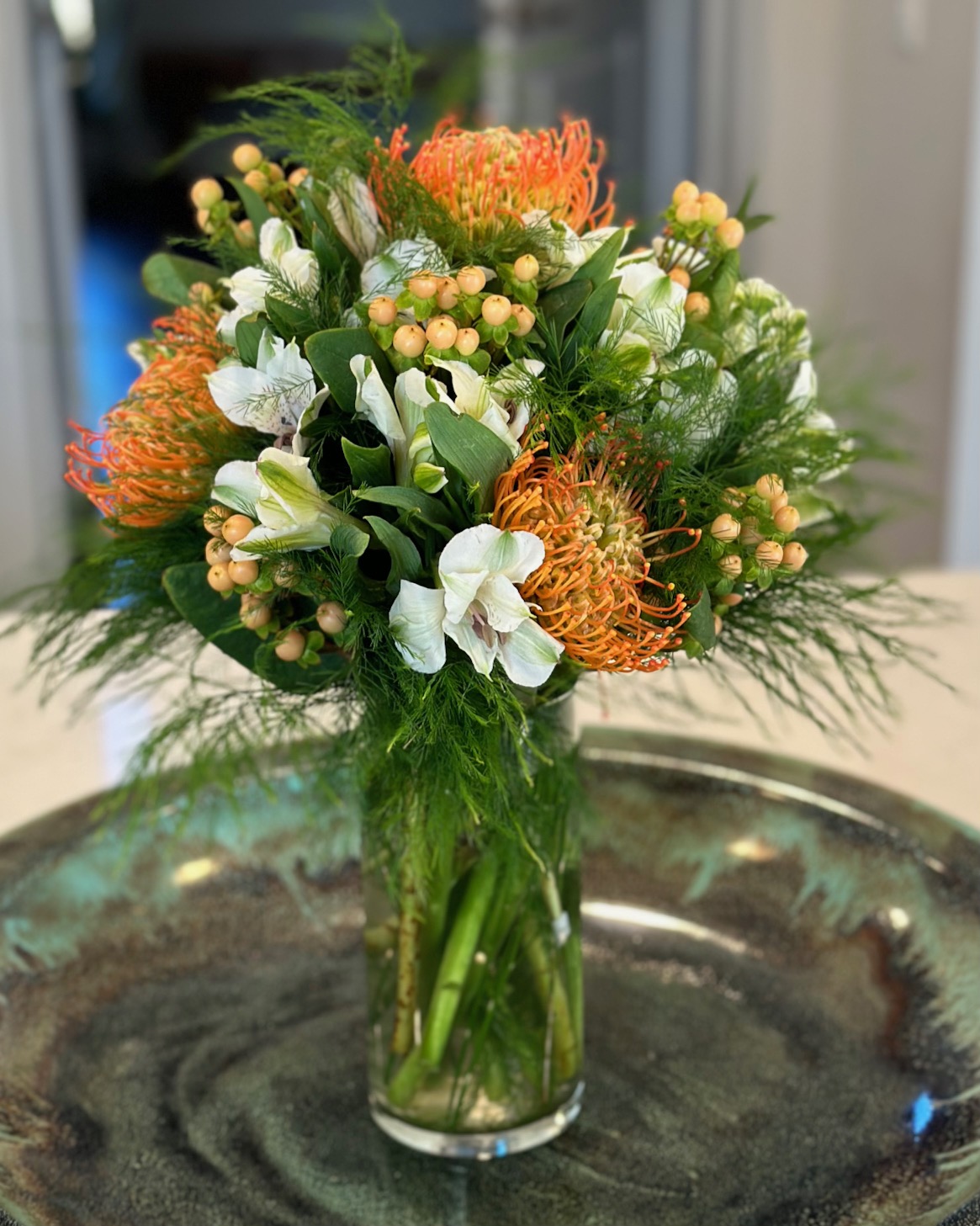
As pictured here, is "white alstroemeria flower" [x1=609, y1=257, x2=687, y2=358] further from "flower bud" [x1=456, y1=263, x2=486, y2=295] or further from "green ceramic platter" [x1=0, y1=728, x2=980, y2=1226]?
"green ceramic platter" [x1=0, y1=728, x2=980, y2=1226]

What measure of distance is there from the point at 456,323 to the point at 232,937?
38 centimetres

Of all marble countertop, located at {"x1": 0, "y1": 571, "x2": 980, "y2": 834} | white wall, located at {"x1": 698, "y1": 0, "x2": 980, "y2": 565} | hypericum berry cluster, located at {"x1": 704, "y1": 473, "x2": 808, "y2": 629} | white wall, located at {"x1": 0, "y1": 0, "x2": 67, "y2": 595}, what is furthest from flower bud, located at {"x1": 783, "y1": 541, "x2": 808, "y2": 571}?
white wall, located at {"x1": 0, "y1": 0, "x2": 67, "y2": 595}

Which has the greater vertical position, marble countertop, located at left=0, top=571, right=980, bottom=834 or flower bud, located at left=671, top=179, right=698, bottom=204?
flower bud, located at left=671, top=179, right=698, bottom=204

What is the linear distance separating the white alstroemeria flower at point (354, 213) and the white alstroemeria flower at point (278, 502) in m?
0.09

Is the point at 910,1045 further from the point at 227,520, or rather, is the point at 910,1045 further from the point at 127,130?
the point at 127,130

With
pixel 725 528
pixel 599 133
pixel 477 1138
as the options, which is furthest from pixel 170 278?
pixel 599 133

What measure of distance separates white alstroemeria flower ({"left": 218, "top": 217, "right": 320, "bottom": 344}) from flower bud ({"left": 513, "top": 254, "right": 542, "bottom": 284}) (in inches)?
2.8

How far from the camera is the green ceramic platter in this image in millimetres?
517

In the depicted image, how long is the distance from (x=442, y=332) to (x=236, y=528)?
8 cm

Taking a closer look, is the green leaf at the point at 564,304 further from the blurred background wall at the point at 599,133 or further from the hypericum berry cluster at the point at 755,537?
the blurred background wall at the point at 599,133

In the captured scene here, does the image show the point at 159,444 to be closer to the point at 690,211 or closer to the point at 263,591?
the point at 263,591

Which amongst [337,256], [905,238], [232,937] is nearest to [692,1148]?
[232,937]

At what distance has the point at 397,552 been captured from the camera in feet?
1.38

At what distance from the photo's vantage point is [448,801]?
19.2 inches
